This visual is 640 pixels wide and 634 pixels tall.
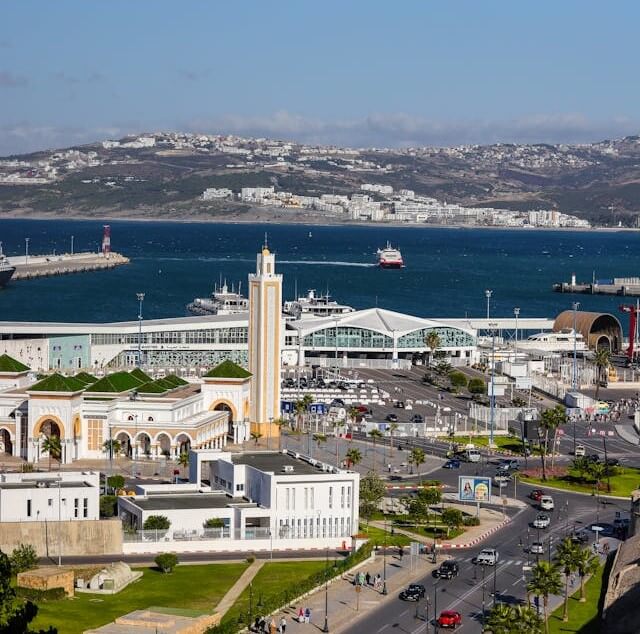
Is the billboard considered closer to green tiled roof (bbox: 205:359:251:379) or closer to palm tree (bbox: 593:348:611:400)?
green tiled roof (bbox: 205:359:251:379)

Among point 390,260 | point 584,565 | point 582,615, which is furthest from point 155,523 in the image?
point 390,260

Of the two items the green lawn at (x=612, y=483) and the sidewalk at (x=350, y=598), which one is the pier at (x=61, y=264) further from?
the sidewalk at (x=350, y=598)

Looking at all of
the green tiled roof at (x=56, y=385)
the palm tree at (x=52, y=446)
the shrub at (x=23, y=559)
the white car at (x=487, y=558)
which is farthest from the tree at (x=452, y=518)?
the green tiled roof at (x=56, y=385)

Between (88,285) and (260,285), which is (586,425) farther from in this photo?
(88,285)

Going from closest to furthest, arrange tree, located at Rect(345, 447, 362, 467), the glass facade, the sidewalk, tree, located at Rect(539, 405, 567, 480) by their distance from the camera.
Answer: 1. the sidewalk
2. tree, located at Rect(345, 447, 362, 467)
3. tree, located at Rect(539, 405, 567, 480)
4. the glass facade

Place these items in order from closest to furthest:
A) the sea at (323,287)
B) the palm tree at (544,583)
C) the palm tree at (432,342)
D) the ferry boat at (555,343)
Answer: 1. the palm tree at (544,583)
2. the palm tree at (432,342)
3. the ferry boat at (555,343)
4. the sea at (323,287)

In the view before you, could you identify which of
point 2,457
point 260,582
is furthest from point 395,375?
point 260,582

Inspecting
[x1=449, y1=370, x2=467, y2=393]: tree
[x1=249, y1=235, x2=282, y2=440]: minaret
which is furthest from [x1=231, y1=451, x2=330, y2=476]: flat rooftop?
[x1=449, y1=370, x2=467, y2=393]: tree
